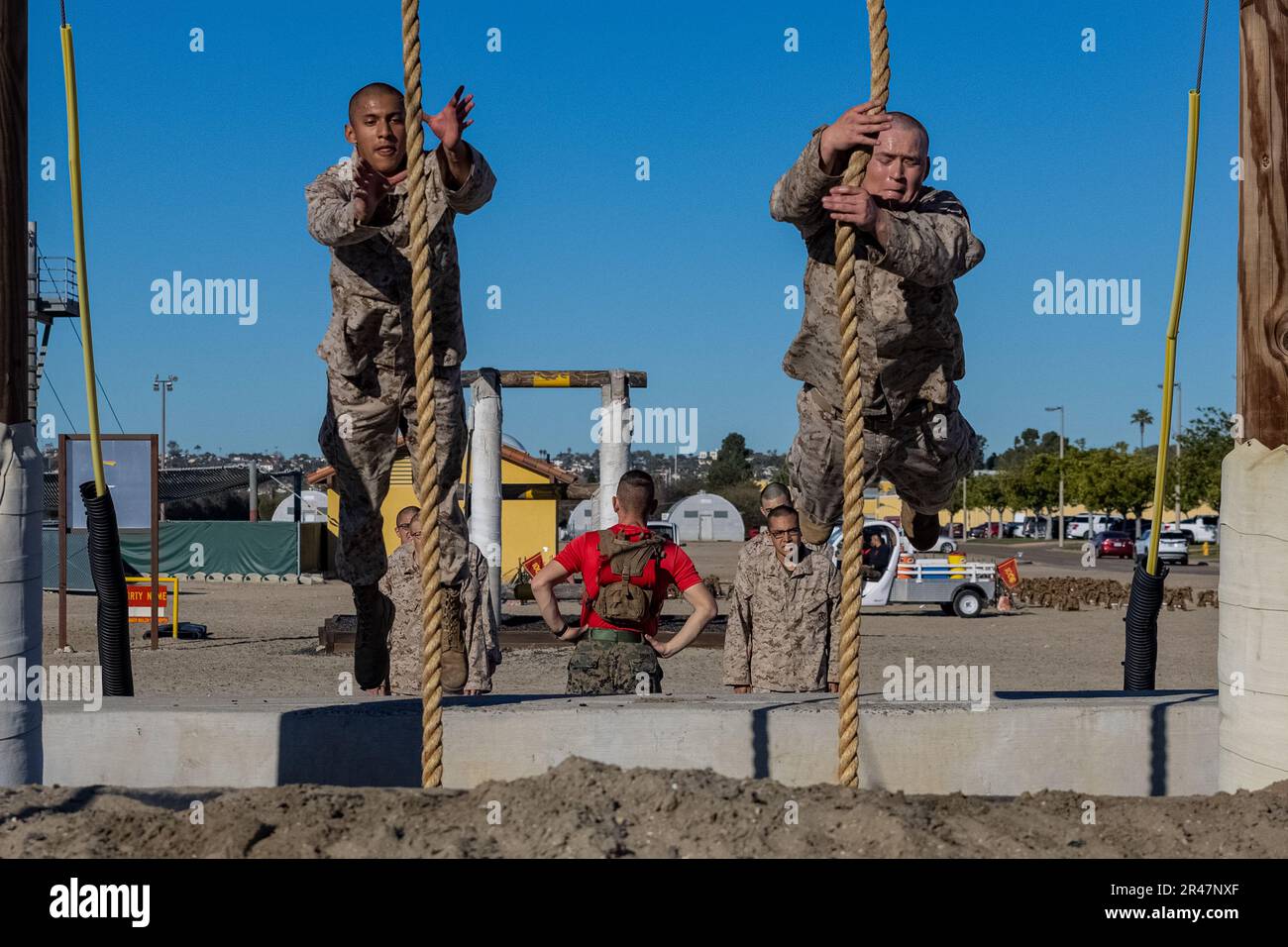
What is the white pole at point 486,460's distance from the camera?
15.7 m

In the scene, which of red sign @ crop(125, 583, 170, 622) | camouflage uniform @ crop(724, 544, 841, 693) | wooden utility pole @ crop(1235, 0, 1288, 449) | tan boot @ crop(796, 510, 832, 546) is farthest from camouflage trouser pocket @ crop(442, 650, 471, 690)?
red sign @ crop(125, 583, 170, 622)

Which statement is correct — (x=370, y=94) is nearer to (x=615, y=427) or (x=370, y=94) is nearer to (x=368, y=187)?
(x=368, y=187)

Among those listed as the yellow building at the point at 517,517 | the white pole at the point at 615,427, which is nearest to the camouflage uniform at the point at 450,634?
the white pole at the point at 615,427

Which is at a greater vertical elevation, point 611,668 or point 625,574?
point 625,574

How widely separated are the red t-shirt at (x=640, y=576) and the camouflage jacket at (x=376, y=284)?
3.64 feet

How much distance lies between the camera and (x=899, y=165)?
16.0 feet

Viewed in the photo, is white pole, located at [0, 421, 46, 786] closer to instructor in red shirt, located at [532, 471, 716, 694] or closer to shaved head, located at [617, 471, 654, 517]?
instructor in red shirt, located at [532, 471, 716, 694]

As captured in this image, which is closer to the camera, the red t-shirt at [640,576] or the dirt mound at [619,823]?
the dirt mound at [619,823]

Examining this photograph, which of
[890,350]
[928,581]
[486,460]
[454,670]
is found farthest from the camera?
[928,581]

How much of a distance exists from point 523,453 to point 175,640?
456 inches

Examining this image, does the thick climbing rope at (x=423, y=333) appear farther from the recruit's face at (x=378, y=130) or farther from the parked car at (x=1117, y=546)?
the parked car at (x=1117, y=546)

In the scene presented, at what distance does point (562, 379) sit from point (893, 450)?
11002 mm

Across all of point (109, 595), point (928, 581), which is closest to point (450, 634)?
point (109, 595)
